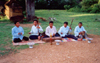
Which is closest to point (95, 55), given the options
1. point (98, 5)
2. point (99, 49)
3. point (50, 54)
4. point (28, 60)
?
point (99, 49)

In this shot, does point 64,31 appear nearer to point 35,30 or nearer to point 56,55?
point 35,30

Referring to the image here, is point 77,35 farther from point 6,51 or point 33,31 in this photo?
point 6,51

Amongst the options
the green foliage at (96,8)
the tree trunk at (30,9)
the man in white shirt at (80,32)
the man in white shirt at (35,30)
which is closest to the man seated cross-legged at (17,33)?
the man in white shirt at (35,30)


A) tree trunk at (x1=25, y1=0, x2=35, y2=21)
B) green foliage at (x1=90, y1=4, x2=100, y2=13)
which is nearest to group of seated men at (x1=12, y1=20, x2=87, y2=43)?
tree trunk at (x1=25, y1=0, x2=35, y2=21)

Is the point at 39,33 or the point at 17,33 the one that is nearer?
the point at 17,33

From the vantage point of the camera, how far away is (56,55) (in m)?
4.42

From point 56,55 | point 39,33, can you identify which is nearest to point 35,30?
point 39,33

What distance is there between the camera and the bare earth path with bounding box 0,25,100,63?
402 centimetres

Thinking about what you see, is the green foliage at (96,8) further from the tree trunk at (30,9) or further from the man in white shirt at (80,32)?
the man in white shirt at (80,32)

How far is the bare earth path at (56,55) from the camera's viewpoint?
13.2 ft

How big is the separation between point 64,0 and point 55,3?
2.19m

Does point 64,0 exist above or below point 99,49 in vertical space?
above

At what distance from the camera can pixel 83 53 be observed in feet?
15.2

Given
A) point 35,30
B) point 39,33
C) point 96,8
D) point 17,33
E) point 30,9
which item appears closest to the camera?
point 17,33
